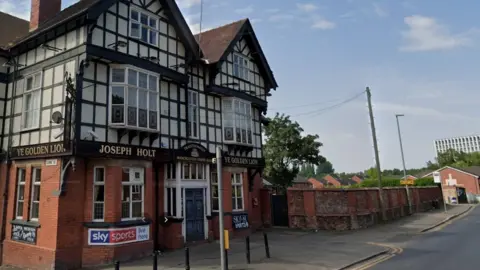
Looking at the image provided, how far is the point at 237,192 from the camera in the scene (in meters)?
21.2

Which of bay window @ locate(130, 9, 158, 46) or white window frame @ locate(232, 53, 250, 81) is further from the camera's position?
white window frame @ locate(232, 53, 250, 81)

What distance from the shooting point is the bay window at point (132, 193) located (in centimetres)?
1456

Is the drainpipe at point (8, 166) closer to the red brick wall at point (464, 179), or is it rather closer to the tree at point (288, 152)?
the tree at point (288, 152)

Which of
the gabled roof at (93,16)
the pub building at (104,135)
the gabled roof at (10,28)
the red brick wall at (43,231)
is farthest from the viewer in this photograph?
the gabled roof at (10,28)

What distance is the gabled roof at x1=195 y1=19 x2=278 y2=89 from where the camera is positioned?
20.2m

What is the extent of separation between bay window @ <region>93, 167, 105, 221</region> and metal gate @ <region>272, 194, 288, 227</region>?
1382cm

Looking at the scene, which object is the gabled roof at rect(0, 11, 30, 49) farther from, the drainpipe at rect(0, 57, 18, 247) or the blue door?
the blue door

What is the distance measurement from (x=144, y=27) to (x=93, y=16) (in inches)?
116

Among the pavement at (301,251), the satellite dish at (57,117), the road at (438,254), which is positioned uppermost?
the satellite dish at (57,117)

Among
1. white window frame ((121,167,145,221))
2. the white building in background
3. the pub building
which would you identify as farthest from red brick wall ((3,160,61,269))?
the white building in background

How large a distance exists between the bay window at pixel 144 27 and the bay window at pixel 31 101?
4428 mm

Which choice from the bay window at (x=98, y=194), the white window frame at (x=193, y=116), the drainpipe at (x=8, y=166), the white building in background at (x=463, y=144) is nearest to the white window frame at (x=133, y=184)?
the bay window at (x=98, y=194)

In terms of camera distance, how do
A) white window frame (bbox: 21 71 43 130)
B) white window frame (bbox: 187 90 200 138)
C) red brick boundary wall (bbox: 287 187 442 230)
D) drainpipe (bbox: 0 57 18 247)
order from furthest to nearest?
red brick boundary wall (bbox: 287 187 442 230) < white window frame (bbox: 187 90 200 138) < drainpipe (bbox: 0 57 18 247) < white window frame (bbox: 21 71 43 130)

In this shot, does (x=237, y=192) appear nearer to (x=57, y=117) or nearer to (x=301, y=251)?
(x=301, y=251)
